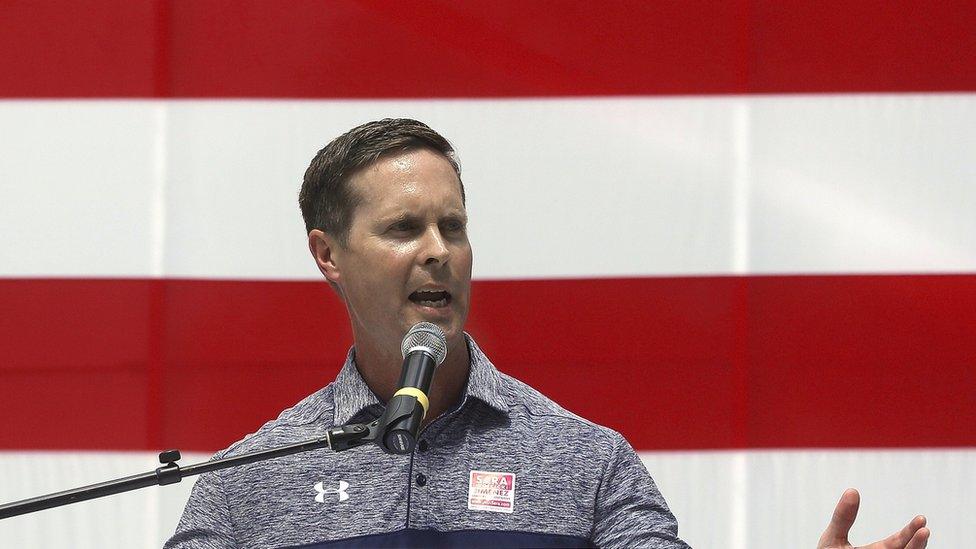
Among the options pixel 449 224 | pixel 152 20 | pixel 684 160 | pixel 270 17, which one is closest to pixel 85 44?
pixel 152 20

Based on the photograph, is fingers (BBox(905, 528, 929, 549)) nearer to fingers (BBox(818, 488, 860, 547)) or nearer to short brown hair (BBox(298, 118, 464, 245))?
fingers (BBox(818, 488, 860, 547))

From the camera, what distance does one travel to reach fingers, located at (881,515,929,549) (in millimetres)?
1217

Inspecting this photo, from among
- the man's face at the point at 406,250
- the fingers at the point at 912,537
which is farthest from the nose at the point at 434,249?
the fingers at the point at 912,537

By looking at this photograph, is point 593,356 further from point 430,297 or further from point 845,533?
point 845,533

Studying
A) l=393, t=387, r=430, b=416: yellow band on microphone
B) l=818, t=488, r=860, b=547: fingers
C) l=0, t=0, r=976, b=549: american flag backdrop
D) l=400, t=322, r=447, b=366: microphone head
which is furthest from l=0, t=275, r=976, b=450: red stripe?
l=393, t=387, r=430, b=416: yellow band on microphone

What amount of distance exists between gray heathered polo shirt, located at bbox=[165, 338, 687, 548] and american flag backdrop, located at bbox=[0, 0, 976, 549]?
0.49m

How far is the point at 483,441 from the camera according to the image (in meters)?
1.49

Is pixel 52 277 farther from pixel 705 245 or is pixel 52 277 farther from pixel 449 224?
pixel 705 245

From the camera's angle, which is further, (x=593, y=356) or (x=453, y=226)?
(x=593, y=356)

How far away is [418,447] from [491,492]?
112 mm

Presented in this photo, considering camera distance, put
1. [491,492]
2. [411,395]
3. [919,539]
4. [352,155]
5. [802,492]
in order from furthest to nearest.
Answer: [802,492]
[352,155]
[491,492]
[919,539]
[411,395]

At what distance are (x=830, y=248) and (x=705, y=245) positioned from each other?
22cm

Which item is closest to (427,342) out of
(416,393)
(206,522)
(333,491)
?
(416,393)

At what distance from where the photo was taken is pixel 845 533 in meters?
1.28
